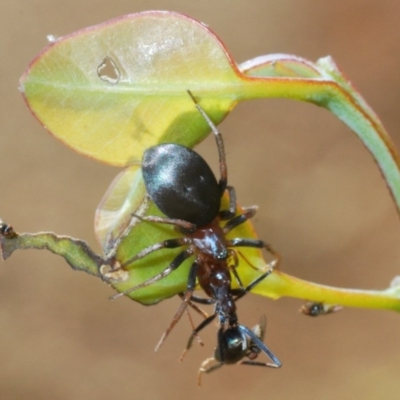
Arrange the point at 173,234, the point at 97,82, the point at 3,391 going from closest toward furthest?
the point at 97,82
the point at 173,234
the point at 3,391

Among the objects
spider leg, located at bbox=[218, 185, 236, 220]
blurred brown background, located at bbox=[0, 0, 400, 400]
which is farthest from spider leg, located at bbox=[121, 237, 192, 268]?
blurred brown background, located at bbox=[0, 0, 400, 400]

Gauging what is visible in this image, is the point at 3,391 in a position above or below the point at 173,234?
below

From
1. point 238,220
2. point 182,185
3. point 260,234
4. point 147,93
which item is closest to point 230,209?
point 238,220

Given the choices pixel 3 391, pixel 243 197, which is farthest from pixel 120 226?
pixel 3 391

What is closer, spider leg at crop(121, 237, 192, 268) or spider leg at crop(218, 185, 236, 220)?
spider leg at crop(121, 237, 192, 268)

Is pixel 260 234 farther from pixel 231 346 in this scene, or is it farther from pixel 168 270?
pixel 168 270

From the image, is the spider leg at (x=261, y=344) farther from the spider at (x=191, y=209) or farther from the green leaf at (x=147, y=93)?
the green leaf at (x=147, y=93)

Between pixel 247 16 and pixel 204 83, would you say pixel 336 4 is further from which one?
pixel 204 83

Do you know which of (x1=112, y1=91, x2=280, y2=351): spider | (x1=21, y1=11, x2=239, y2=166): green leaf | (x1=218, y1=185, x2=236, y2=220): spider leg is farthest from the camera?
(x1=218, y1=185, x2=236, y2=220): spider leg

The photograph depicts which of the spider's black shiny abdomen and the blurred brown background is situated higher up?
the spider's black shiny abdomen

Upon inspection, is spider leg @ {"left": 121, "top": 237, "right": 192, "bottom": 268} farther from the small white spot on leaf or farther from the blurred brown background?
the blurred brown background
